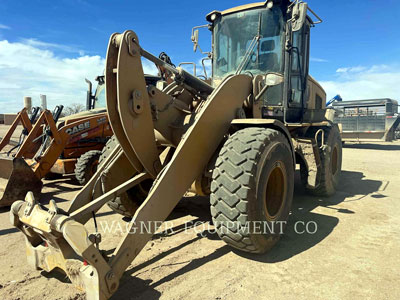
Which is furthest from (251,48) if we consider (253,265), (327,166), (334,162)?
(253,265)

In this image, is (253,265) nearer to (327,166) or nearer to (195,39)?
(327,166)

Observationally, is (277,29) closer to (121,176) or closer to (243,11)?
(243,11)

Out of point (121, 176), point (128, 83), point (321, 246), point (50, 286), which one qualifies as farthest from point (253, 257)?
point (128, 83)

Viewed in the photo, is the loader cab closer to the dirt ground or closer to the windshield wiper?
the windshield wiper

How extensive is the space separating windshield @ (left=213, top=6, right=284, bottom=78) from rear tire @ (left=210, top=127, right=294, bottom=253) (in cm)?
186

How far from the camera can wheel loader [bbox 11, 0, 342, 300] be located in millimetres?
2414

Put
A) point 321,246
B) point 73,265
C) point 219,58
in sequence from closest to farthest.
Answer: point 73,265 → point 321,246 → point 219,58

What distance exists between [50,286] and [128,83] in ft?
6.35

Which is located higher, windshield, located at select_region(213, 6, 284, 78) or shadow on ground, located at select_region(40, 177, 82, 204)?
→ windshield, located at select_region(213, 6, 284, 78)

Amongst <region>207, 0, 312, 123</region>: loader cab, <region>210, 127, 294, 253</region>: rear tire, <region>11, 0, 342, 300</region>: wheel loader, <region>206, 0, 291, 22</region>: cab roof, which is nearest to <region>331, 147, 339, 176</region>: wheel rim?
<region>207, 0, 312, 123</region>: loader cab

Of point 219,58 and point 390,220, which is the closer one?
point 390,220

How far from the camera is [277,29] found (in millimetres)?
4715

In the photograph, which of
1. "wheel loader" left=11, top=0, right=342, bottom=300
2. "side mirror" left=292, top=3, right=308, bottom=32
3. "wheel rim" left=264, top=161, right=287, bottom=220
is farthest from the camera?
"side mirror" left=292, top=3, right=308, bottom=32

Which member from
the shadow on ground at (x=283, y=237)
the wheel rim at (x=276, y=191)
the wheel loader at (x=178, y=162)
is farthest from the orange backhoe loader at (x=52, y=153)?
the wheel rim at (x=276, y=191)
